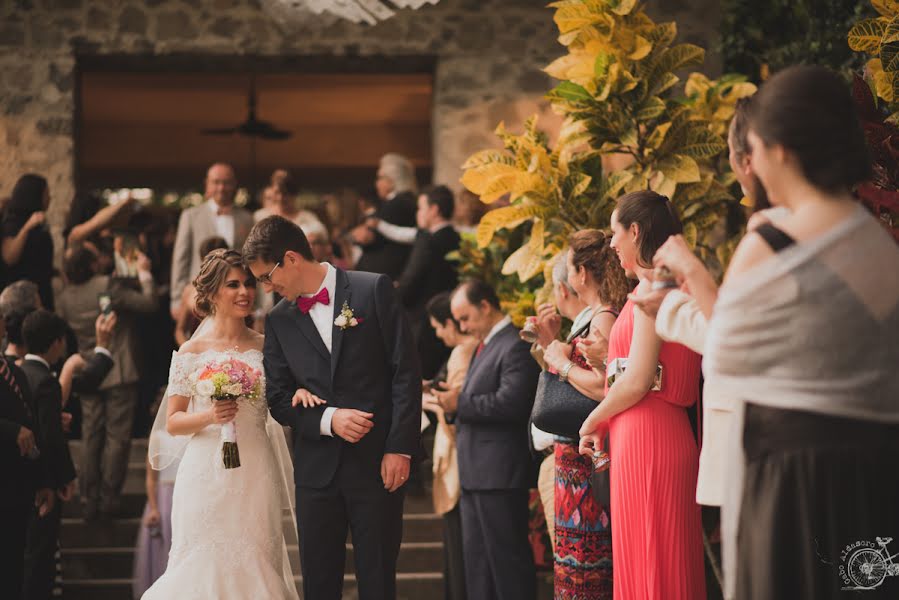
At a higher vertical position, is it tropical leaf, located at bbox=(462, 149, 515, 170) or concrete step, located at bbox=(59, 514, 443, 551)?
tropical leaf, located at bbox=(462, 149, 515, 170)

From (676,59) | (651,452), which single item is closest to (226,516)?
(651,452)

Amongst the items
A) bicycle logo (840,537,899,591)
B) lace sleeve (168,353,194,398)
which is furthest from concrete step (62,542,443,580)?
bicycle logo (840,537,899,591)

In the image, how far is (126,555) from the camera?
7.07 metres

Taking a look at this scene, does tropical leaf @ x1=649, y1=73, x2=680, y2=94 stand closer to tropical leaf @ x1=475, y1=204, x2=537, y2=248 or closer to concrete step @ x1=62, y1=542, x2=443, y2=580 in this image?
tropical leaf @ x1=475, y1=204, x2=537, y2=248

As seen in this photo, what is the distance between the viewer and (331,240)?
9.05 meters

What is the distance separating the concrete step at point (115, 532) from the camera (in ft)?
23.6

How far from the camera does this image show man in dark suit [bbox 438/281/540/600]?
5422 millimetres

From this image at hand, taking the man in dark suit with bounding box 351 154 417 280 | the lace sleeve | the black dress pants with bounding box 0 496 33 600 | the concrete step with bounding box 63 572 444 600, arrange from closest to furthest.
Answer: the lace sleeve, the black dress pants with bounding box 0 496 33 600, the concrete step with bounding box 63 572 444 600, the man in dark suit with bounding box 351 154 417 280

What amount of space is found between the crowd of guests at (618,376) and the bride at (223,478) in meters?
0.88

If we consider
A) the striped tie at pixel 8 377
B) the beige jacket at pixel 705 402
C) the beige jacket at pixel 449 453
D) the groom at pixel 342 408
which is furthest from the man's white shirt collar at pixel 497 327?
the beige jacket at pixel 705 402

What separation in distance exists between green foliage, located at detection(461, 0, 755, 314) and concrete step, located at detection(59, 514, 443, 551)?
242 centimetres

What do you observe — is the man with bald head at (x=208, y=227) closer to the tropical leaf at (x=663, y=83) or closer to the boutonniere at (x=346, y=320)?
the tropical leaf at (x=663, y=83)

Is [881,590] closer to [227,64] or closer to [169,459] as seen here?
[169,459]

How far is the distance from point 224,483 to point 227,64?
18.7 ft
